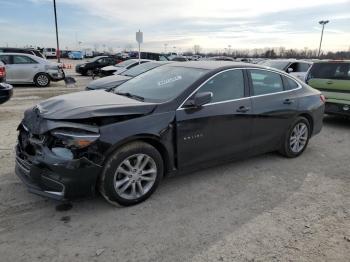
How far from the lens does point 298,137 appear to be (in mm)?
5781

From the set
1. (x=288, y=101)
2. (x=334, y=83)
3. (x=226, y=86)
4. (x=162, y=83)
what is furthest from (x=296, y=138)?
(x=334, y=83)

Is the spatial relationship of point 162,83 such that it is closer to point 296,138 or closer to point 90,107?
point 90,107

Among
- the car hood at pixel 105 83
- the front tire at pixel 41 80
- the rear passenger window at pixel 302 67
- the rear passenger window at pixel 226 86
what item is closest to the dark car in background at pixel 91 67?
the front tire at pixel 41 80

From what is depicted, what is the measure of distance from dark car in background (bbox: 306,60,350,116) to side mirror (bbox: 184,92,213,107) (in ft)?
17.0

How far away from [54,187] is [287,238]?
239 cm

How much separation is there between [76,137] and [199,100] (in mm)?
1534

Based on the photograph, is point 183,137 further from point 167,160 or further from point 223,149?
point 223,149

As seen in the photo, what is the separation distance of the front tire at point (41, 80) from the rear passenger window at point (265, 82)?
12.6 meters

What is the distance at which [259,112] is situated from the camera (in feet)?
16.2

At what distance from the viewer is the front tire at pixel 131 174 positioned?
3.60m

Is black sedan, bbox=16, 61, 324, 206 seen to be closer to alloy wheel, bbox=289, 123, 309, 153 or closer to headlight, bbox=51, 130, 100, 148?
headlight, bbox=51, 130, 100, 148

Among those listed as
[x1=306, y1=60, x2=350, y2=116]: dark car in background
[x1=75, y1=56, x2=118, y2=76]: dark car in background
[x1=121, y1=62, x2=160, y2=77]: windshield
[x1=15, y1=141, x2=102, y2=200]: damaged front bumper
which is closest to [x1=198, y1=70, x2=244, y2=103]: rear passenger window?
[x1=15, y1=141, x2=102, y2=200]: damaged front bumper

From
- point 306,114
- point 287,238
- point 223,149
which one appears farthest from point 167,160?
point 306,114

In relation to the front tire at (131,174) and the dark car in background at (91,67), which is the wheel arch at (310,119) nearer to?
the front tire at (131,174)
